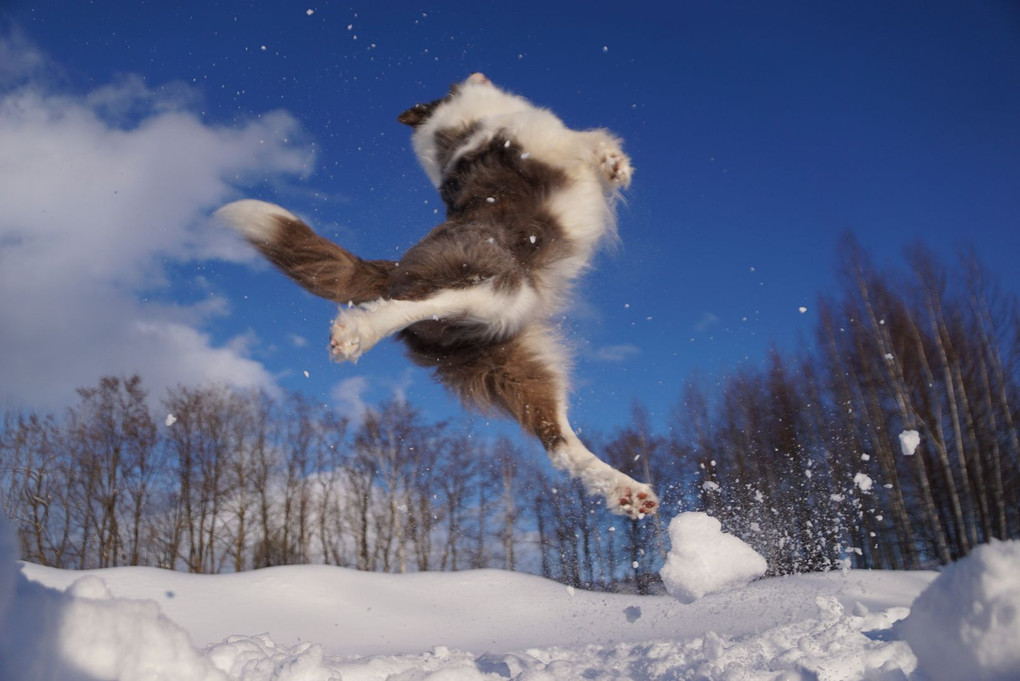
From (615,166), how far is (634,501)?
2.19 meters

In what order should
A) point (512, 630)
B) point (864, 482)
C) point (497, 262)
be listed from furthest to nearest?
1. point (864, 482)
2. point (512, 630)
3. point (497, 262)

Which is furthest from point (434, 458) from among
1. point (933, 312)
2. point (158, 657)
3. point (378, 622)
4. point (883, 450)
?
point (158, 657)

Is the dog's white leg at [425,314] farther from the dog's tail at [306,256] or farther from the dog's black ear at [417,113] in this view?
the dog's black ear at [417,113]

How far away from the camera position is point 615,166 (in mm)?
4312


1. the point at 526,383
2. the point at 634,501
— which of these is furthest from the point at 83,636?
the point at 526,383

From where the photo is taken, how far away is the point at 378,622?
31.4ft

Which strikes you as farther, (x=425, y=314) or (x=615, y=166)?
(x=615, y=166)

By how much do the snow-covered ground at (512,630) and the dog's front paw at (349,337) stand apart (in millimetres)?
1333

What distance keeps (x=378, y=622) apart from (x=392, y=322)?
298 inches

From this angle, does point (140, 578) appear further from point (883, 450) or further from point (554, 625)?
point (883, 450)

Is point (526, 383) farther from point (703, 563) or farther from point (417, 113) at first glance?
point (417, 113)

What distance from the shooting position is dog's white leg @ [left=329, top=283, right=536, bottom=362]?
320cm

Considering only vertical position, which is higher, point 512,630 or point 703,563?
point 703,563

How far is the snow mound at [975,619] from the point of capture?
1717 millimetres
